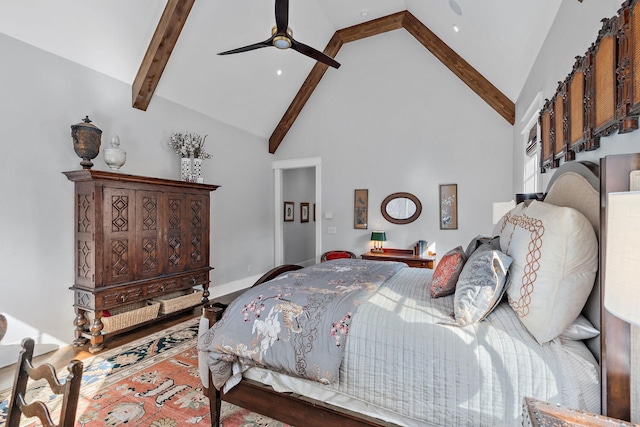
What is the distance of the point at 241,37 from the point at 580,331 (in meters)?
4.54

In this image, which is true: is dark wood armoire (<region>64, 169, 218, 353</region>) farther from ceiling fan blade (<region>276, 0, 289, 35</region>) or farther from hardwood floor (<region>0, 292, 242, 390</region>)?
ceiling fan blade (<region>276, 0, 289, 35</region>)

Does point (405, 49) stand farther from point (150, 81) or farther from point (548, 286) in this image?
point (548, 286)

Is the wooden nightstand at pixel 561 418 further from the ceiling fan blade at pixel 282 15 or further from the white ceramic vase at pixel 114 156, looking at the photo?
the white ceramic vase at pixel 114 156

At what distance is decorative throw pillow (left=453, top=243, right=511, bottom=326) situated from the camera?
1463 millimetres

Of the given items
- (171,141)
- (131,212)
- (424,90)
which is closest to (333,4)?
(424,90)

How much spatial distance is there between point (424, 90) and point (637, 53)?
391 centimetres

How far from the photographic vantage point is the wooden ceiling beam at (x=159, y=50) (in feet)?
10.8

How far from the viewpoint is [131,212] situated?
3305 mm

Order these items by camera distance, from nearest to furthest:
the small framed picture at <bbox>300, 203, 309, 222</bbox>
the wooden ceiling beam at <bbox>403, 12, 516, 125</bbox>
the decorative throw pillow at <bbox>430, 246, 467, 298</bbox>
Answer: the decorative throw pillow at <bbox>430, 246, 467, 298</bbox>, the wooden ceiling beam at <bbox>403, 12, 516, 125</bbox>, the small framed picture at <bbox>300, 203, 309, 222</bbox>

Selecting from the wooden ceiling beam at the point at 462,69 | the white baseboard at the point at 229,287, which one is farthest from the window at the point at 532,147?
the white baseboard at the point at 229,287

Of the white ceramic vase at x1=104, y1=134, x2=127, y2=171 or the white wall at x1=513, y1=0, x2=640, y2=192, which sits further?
the white ceramic vase at x1=104, y1=134, x2=127, y2=171

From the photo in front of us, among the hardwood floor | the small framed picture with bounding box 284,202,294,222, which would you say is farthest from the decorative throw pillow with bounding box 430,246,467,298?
the small framed picture with bounding box 284,202,294,222

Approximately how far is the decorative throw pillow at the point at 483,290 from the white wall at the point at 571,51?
69cm

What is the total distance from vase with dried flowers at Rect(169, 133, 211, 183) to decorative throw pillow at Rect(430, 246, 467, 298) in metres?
3.39
